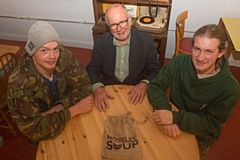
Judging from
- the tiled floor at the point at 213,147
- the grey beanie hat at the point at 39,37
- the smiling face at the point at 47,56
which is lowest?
the tiled floor at the point at 213,147

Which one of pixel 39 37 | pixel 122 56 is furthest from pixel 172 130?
pixel 39 37

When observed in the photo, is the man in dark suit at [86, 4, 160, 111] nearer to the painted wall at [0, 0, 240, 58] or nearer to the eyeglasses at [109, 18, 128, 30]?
the eyeglasses at [109, 18, 128, 30]

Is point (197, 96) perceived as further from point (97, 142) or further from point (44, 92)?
point (44, 92)

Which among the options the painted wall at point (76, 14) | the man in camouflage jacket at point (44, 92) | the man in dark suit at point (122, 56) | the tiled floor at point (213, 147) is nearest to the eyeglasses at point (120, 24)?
the man in dark suit at point (122, 56)

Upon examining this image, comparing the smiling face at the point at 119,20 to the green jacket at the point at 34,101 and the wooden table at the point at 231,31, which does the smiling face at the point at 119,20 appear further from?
the wooden table at the point at 231,31

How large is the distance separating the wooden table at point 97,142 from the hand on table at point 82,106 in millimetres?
32

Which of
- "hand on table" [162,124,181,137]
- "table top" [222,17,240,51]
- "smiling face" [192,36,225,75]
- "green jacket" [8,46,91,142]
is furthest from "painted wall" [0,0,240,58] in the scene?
"hand on table" [162,124,181,137]

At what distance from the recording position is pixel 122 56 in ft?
6.59

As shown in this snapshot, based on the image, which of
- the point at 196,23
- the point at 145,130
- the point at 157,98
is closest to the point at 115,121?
the point at 145,130

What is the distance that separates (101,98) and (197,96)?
0.64 metres

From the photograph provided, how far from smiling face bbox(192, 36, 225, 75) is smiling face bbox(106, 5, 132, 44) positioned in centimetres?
63

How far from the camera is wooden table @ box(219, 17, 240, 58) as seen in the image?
2465 mm

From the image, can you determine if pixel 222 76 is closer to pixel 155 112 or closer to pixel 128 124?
pixel 155 112

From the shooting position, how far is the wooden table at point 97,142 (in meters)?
1.30
